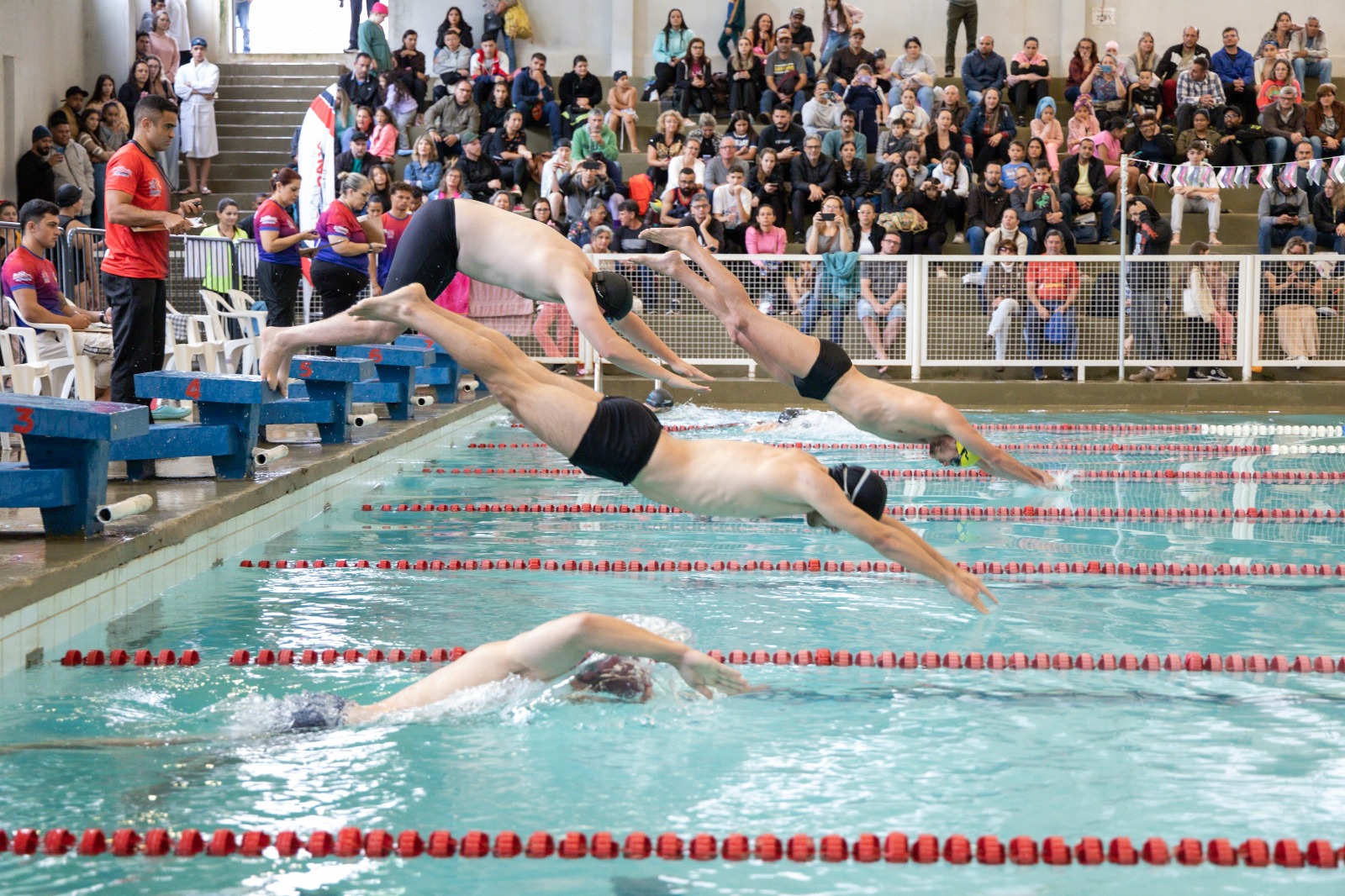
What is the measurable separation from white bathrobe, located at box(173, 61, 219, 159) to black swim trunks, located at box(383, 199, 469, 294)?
12.4 metres

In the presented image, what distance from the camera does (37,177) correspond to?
1335 cm

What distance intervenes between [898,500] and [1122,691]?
3.68m

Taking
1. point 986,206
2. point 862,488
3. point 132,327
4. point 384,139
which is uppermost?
point 384,139

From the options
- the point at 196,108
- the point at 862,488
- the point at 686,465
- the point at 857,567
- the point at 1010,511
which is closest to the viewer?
the point at 686,465

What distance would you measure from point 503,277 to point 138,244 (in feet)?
7.67

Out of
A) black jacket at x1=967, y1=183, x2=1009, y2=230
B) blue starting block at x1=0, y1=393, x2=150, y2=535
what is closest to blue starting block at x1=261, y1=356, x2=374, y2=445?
blue starting block at x1=0, y1=393, x2=150, y2=535

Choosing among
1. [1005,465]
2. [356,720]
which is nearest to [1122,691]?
[1005,465]

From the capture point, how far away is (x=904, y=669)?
4547mm

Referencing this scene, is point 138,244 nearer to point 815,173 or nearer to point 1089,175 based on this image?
point 815,173

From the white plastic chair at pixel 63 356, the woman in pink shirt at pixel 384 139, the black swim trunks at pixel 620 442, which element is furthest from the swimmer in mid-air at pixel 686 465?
the woman in pink shirt at pixel 384 139

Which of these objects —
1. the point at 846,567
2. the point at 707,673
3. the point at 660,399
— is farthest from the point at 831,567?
the point at 660,399

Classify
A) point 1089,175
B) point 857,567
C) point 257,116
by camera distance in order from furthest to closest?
point 257,116
point 1089,175
point 857,567

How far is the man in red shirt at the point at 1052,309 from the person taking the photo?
39.9 feet

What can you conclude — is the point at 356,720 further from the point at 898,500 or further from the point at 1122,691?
the point at 898,500
